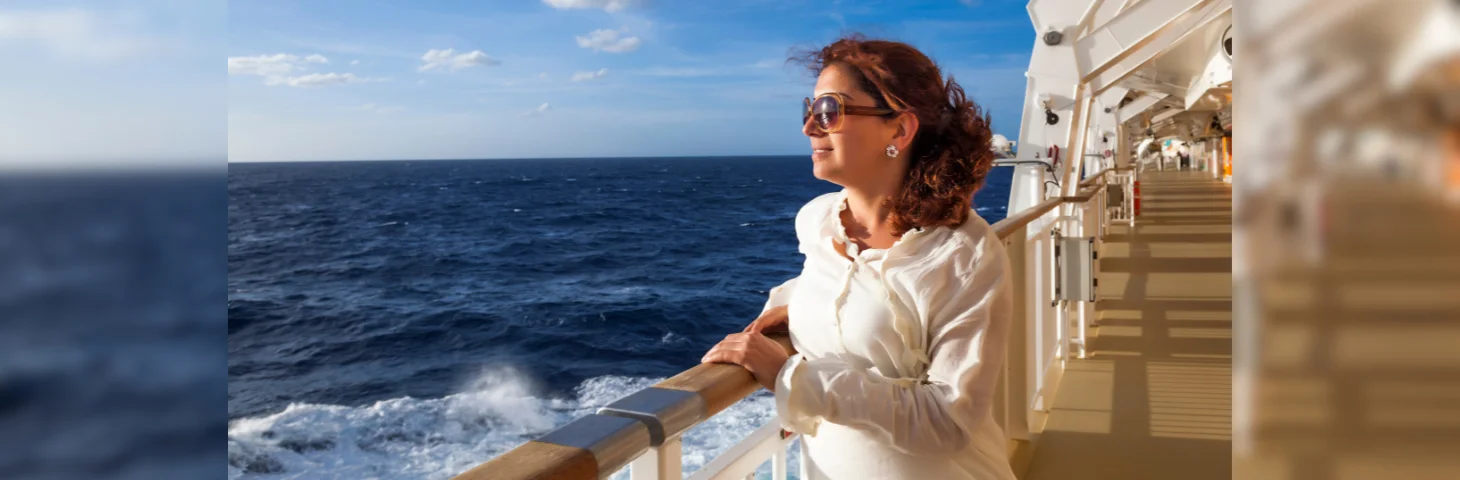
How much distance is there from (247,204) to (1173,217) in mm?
47700

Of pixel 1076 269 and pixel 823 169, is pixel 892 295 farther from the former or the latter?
pixel 1076 269

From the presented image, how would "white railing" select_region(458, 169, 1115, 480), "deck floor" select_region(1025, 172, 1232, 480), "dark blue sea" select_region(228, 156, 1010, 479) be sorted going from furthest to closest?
"dark blue sea" select_region(228, 156, 1010, 479), "deck floor" select_region(1025, 172, 1232, 480), "white railing" select_region(458, 169, 1115, 480)

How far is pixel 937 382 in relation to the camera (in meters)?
0.94

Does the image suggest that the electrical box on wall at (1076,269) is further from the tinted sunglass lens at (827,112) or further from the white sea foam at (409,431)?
the white sea foam at (409,431)

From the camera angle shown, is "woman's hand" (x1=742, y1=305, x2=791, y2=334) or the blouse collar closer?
the blouse collar

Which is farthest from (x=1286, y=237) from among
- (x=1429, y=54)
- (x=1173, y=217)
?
(x=1173, y=217)

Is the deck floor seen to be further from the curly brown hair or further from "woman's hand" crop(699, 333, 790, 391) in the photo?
"woman's hand" crop(699, 333, 790, 391)

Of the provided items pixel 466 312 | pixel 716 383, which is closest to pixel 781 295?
pixel 716 383

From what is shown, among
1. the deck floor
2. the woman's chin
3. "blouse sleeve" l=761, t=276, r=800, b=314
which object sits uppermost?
the woman's chin

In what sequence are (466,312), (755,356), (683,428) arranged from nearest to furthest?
1. (683,428)
2. (755,356)
3. (466,312)

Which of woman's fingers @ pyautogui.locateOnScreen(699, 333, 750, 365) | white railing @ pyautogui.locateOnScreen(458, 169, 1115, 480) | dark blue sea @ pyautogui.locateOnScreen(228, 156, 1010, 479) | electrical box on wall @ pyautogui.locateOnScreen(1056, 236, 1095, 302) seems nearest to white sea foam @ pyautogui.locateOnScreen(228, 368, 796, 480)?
dark blue sea @ pyautogui.locateOnScreen(228, 156, 1010, 479)

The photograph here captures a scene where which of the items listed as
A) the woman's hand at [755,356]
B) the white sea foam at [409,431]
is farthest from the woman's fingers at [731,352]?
the white sea foam at [409,431]

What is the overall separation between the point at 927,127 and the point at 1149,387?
2.19 metres

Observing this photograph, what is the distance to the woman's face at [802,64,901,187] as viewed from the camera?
1041 mm
